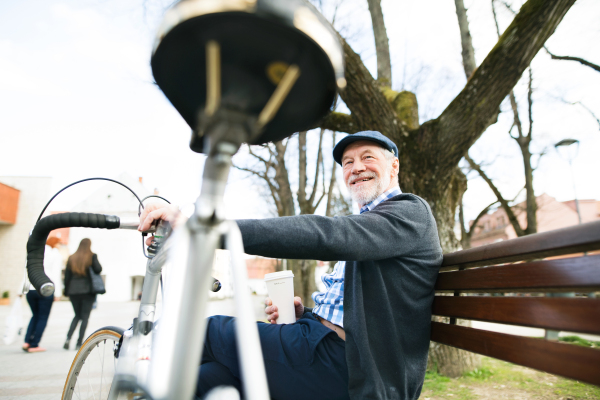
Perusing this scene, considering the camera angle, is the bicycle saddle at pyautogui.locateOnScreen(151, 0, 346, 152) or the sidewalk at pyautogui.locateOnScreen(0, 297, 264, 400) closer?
the bicycle saddle at pyautogui.locateOnScreen(151, 0, 346, 152)

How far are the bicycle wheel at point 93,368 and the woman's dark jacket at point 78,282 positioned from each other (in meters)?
4.42

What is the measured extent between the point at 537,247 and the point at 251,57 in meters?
1.10

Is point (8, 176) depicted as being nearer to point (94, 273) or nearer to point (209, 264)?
point (94, 273)

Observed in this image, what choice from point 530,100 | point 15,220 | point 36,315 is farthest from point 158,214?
point 15,220

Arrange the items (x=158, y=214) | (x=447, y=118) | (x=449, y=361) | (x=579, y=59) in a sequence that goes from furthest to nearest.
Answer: (x=579, y=59) → (x=449, y=361) → (x=447, y=118) → (x=158, y=214)

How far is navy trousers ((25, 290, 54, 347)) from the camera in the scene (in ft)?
18.5

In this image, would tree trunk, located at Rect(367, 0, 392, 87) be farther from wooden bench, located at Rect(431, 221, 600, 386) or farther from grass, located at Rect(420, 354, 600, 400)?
wooden bench, located at Rect(431, 221, 600, 386)

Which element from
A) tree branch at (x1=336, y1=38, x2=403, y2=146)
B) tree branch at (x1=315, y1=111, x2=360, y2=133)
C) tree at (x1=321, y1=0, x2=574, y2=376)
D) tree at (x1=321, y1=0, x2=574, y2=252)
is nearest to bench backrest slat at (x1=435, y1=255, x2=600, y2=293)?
tree at (x1=321, y1=0, x2=574, y2=252)

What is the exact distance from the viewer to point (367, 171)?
229 cm

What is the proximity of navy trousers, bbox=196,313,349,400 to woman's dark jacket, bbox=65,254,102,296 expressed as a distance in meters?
5.34

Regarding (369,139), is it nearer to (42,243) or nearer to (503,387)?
(42,243)

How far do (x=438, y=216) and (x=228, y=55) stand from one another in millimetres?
4309

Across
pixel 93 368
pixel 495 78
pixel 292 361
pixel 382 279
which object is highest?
pixel 495 78

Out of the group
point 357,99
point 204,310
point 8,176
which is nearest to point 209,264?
point 204,310
